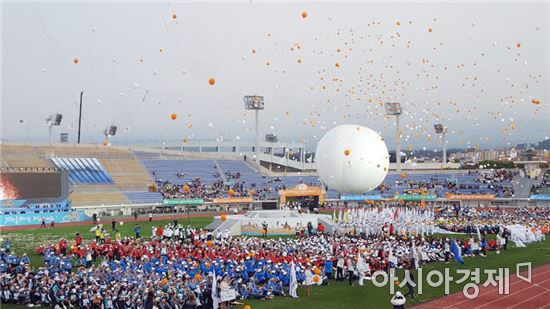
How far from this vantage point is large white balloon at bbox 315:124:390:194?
31750 mm

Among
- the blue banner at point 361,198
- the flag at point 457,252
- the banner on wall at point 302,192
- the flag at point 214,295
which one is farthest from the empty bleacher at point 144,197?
the flag at point 214,295

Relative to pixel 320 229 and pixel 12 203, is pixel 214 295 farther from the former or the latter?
pixel 12 203

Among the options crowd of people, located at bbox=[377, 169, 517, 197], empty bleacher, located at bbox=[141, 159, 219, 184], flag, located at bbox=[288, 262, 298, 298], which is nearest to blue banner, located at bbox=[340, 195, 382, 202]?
crowd of people, located at bbox=[377, 169, 517, 197]

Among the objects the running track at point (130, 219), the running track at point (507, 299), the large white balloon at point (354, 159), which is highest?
the large white balloon at point (354, 159)

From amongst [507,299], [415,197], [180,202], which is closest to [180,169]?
[180,202]

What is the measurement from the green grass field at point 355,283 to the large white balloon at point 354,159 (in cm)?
778

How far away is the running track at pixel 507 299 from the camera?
15.7 meters

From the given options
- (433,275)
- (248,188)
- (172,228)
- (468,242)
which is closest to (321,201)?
(248,188)

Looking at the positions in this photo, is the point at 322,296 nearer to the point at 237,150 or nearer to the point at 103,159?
the point at 103,159

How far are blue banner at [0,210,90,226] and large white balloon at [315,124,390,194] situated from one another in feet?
66.9

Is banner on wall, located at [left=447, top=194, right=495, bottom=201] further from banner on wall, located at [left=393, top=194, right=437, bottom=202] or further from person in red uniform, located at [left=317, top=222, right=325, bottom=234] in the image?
person in red uniform, located at [left=317, top=222, right=325, bottom=234]

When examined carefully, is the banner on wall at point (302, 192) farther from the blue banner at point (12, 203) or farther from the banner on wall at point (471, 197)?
the blue banner at point (12, 203)

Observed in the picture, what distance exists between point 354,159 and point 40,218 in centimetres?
2300

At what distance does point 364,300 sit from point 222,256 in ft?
18.9
